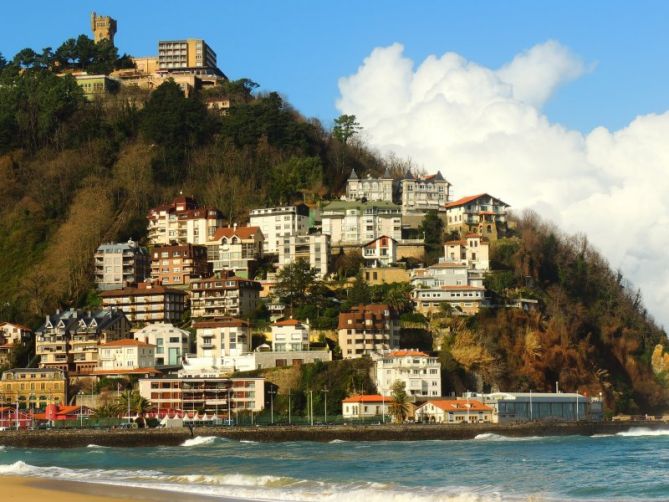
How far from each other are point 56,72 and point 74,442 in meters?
69.5

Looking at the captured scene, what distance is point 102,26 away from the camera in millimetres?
156375

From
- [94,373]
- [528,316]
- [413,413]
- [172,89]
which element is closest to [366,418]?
[413,413]

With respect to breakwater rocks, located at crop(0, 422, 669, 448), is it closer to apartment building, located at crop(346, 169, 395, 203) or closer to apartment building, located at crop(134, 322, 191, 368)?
apartment building, located at crop(134, 322, 191, 368)

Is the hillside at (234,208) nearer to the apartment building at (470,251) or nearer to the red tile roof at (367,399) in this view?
the apartment building at (470,251)

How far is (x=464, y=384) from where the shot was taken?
3536 inches

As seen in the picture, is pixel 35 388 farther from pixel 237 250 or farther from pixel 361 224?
pixel 361 224

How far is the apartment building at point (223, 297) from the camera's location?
9850cm

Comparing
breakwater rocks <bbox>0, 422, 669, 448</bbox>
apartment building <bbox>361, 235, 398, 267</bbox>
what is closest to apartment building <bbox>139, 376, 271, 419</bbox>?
breakwater rocks <bbox>0, 422, 669, 448</bbox>

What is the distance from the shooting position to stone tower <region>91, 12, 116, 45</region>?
6122 inches

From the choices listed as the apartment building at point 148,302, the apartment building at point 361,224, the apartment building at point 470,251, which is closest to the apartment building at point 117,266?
the apartment building at point 148,302

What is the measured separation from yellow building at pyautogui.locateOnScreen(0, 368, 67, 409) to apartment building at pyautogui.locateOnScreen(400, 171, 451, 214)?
3722 cm

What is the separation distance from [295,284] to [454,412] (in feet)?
62.7

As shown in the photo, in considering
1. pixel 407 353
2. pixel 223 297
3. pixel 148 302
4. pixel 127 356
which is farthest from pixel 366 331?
pixel 148 302

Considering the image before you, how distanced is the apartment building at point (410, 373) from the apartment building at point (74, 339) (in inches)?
962
